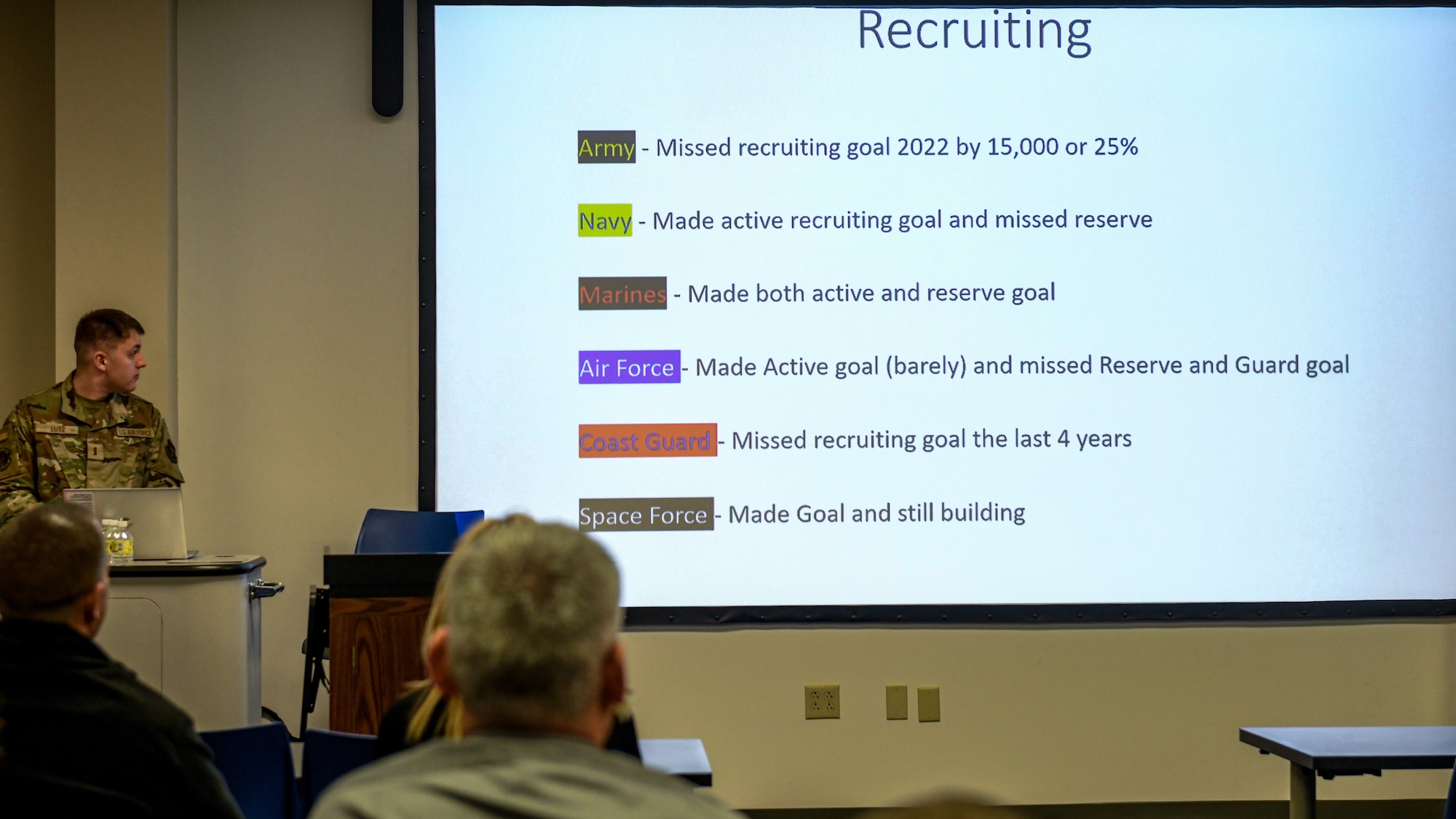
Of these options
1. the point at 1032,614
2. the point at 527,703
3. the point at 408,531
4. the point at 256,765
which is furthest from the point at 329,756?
the point at 1032,614

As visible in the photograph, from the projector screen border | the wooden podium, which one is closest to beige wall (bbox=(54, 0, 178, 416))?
the wooden podium

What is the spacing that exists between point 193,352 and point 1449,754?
3.90 meters

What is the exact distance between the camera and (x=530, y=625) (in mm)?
1047

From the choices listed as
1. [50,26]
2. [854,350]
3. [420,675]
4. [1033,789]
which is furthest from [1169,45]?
[50,26]

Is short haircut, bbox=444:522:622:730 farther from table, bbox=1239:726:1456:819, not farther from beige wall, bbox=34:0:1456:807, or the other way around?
beige wall, bbox=34:0:1456:807

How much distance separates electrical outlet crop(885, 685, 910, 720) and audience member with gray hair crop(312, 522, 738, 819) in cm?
327

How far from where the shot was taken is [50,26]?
4.65m

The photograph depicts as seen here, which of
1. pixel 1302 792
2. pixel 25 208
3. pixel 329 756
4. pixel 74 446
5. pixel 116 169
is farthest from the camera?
pixel 25 208

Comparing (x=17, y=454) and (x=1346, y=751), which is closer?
(x=1346, y=751)

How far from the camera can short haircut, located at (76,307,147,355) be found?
150 inches

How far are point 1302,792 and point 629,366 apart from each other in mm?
2442

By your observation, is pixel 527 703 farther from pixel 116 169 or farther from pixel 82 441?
pixel 116 169

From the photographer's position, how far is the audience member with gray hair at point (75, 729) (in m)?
1.49

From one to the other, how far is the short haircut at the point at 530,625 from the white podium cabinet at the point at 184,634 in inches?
94.0
